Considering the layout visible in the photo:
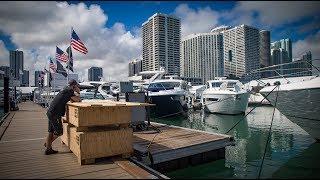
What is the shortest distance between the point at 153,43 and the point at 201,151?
7167 cm

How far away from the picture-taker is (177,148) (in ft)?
28.0

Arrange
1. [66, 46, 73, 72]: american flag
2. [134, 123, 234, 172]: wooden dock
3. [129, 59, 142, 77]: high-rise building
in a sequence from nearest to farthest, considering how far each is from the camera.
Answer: [134, 123, 234, 172]: wooden dock
[66, 46, 73, 72]: american flag
[129, 59, 142, 77]: high-rise building

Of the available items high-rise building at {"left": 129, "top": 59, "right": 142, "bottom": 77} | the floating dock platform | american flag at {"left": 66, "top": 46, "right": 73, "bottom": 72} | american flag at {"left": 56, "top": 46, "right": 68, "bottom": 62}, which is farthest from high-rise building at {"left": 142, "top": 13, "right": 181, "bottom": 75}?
the floating dock platform

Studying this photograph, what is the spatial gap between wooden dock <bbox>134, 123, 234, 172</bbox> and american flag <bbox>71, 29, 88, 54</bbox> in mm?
7793

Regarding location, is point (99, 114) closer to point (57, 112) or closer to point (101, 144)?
point (101, 144)

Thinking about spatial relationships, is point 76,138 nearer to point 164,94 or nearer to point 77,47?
point 77,47

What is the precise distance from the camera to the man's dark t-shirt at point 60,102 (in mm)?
7961

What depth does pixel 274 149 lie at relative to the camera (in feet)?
42.2

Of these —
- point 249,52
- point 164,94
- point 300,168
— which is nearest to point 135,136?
point 300,168

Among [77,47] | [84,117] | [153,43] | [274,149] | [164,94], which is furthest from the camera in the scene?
[153,43]

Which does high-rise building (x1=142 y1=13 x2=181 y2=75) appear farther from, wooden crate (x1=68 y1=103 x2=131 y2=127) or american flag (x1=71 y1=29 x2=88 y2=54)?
wooden crate (x1=68 y1=103 x2=131 y2=127)

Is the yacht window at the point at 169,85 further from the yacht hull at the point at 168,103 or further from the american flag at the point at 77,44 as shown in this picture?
the american flag at the point at 77,44

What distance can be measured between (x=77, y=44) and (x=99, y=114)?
1077 cm

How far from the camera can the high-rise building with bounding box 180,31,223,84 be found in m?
110
